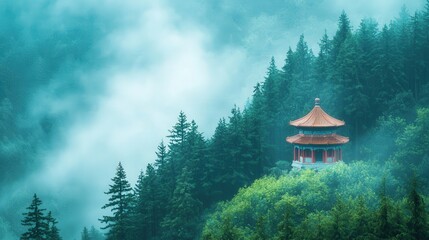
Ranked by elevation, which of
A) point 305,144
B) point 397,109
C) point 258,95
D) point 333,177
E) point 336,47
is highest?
point 336,47

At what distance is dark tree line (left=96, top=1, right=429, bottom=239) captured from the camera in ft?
142

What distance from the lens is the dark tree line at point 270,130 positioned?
142 ft

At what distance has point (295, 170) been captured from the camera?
4034cm

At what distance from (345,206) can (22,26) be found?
135 metres

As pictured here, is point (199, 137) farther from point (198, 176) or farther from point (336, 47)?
point (336, 47)

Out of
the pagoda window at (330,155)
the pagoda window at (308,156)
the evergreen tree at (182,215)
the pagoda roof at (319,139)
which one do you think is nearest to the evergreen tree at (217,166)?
the evergreen tree at (182,215)

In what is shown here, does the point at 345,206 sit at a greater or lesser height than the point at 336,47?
lesser

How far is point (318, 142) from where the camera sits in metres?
40.8

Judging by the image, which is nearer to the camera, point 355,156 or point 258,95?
point 355,156

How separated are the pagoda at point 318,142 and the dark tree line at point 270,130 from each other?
8.62 feet

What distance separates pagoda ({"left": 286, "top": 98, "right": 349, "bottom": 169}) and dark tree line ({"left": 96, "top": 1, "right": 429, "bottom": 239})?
103 inches

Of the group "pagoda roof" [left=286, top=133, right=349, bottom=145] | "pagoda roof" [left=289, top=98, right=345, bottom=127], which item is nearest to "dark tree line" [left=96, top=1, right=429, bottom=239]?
"pagoda roof" [left=286, top=133, right=349, bottom=145]

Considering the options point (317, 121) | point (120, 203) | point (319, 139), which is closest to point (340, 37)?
point (317, 121)

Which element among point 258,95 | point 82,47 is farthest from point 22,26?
A: point 258,95
